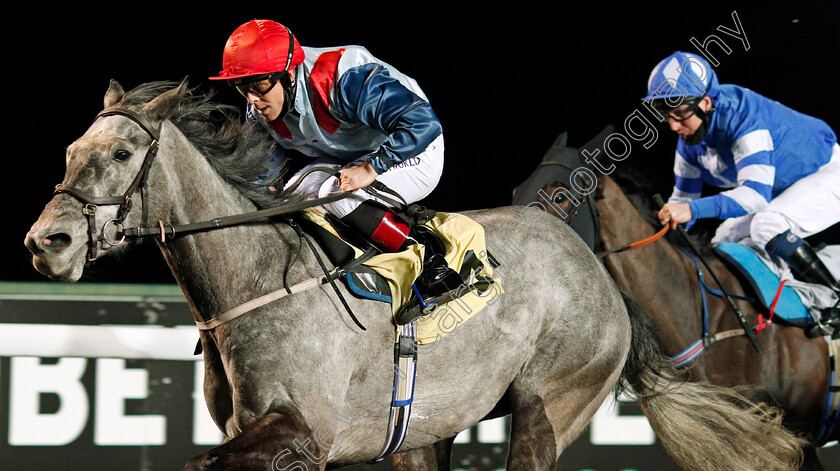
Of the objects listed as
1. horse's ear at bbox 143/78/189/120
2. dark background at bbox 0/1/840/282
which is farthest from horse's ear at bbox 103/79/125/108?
dark background at bbox 0/1/840/282

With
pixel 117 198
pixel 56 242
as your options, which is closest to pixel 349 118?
pixel 117 198

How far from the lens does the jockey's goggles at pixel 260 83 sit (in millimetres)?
2359

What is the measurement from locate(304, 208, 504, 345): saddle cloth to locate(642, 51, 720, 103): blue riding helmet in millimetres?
1769

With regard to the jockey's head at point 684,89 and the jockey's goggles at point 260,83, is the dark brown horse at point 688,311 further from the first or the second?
the jockey's goggles at point 260,83

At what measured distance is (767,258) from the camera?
155 inches

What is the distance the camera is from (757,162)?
152 inches

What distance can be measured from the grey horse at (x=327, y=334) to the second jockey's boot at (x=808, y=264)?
825mm

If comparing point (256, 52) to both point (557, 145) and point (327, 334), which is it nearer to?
point (327, 334)

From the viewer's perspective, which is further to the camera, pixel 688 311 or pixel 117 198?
pixel 688 311

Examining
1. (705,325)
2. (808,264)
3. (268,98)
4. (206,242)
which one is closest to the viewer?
(206,242)

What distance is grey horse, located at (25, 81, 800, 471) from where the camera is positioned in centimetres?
199

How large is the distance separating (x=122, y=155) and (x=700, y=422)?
236cm

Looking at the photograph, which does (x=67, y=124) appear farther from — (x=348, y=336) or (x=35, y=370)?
(x=348, y=336)

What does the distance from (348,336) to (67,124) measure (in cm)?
278
